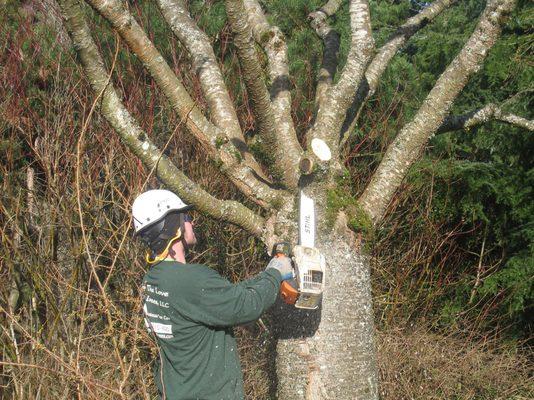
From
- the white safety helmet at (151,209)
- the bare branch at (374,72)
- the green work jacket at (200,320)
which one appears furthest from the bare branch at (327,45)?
the green work jacket at (200,320)

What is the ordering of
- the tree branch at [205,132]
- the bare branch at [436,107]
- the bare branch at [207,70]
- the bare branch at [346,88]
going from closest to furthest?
the tree branch at [205,132]
the bare branch at [346,88]
the bare branch at [436,107]
the bare branch at [207,70]

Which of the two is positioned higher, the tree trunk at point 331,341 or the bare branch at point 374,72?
the bare branch at point 374,72

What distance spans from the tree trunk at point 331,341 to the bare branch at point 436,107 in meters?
0.62

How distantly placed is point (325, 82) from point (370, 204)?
122 cm

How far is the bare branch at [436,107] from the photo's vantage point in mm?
4762

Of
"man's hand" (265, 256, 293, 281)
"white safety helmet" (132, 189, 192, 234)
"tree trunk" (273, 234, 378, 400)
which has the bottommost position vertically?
"tree trunk" (273, 234, 378, 400)

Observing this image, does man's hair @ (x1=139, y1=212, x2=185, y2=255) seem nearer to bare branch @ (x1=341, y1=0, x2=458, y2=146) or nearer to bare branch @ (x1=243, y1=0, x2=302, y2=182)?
bare branch @ (x1=243, y1=0, x2=302, y2=182)

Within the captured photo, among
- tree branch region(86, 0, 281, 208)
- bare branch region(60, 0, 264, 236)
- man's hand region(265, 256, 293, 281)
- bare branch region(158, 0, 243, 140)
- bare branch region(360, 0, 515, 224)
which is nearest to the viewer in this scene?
man's hand region(265, 256, 293, 281)

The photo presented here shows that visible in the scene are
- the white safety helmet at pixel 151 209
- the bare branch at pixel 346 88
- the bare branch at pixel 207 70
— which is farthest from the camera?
the bare branch at pixel 207 70

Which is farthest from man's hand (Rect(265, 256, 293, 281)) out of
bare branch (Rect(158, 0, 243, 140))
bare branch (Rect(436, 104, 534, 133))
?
bare branch (Rect(436, 104, 534, 133))

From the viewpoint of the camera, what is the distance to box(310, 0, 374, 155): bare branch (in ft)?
15.1

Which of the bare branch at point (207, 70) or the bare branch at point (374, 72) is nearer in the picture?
the bare branch at point (207, 70)

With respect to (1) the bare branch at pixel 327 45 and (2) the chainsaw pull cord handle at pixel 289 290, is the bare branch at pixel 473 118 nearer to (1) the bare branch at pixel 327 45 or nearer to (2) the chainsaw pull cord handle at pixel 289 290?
(1) the bare branch at pixel 327 45

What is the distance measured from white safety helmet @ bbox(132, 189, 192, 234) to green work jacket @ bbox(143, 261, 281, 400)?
0.73ft
